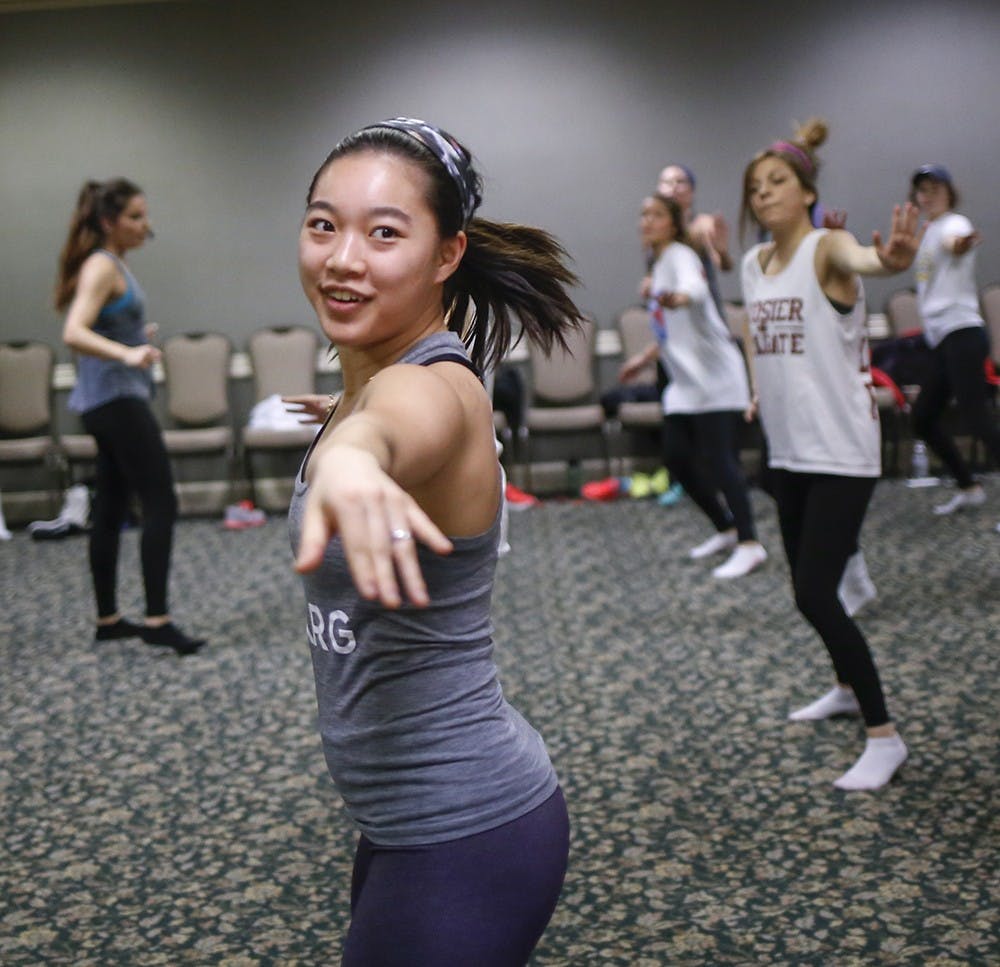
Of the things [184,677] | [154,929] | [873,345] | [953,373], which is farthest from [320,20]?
[154,929]

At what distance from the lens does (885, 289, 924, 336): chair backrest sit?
8266 millimetres

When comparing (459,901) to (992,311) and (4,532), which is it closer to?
(4,532)

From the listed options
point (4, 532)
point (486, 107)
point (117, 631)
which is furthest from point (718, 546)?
point (4, 532)

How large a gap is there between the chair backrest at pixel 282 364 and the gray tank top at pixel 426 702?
7.07 metres

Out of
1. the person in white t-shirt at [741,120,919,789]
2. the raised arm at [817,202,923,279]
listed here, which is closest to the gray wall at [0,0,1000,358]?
the person in white t-shirt at [741,120,919,789]

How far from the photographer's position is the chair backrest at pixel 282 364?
27.0 feet

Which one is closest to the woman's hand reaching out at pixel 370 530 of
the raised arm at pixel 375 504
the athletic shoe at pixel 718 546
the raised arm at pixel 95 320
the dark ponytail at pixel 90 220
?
the raised arm at pixel 375 504

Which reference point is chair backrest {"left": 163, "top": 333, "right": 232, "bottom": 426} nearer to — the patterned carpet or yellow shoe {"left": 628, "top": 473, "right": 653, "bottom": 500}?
yellow shoe {"left": 628, "top": 473, "right": 653, "bottom": 500}

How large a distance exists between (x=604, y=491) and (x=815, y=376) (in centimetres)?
465

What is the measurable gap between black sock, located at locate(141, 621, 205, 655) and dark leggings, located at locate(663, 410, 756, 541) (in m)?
2.10

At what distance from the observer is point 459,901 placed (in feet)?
3.82

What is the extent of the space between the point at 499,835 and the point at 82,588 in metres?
4.90

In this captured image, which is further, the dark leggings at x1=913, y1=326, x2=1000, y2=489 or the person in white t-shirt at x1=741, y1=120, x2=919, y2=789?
the dark leggings at x1=913, y1=326, x2=1000, y2=489

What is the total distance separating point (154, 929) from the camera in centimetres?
243
